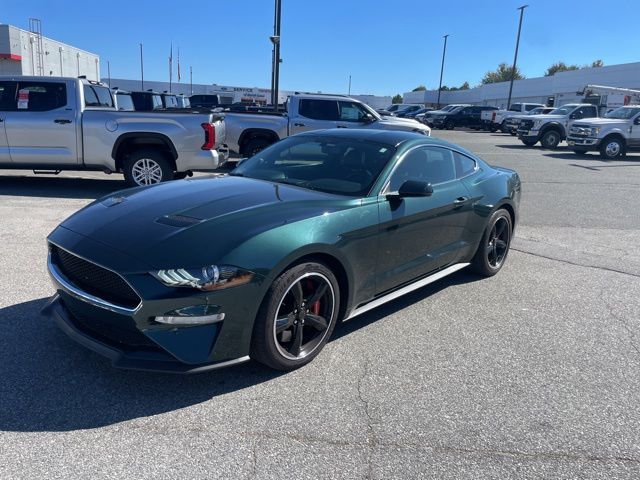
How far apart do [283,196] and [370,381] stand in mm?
1448

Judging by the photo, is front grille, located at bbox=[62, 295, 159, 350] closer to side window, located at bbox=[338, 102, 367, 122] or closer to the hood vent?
the hood vent

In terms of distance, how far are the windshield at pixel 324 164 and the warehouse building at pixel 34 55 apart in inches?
1370

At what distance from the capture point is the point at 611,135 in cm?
2081

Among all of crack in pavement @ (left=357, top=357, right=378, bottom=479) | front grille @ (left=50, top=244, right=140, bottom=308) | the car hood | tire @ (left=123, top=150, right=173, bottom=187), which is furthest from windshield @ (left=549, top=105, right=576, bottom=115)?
front grille @ (left=50, top=244, right=140, bottom=308)

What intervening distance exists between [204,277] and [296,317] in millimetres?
759

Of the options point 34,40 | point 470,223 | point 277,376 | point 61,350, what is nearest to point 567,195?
point 470,223

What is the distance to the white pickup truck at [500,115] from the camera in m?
37.8

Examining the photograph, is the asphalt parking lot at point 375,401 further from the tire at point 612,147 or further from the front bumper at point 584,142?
the tire at point 612,147

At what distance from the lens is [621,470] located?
106 inches

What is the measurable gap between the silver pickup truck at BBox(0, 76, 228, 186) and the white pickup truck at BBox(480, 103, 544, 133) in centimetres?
3233

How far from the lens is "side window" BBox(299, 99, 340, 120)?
13.5 metres

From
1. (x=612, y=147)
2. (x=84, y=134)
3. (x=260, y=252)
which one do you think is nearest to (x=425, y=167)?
(x=260, y=252)

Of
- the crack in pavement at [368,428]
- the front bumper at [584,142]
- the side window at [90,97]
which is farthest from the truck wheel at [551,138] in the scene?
the crack in pavement at [368,428]

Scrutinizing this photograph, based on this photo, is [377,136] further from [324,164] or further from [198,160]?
[198,160]
